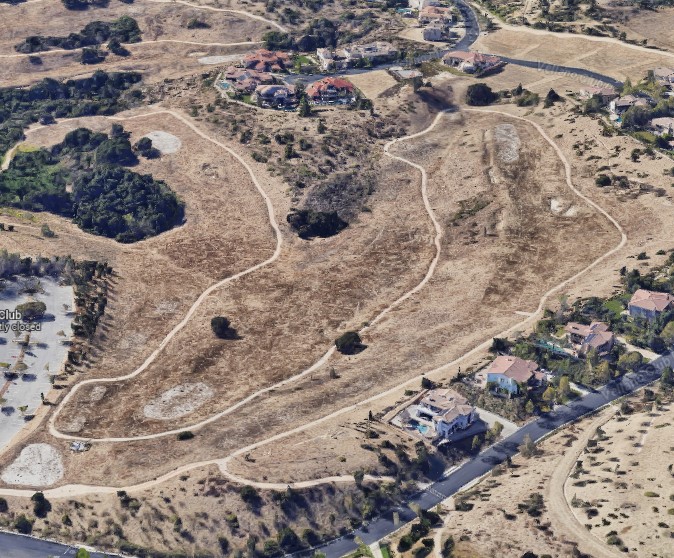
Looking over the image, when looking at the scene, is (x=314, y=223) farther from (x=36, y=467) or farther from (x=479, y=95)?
(x=36, y=467)

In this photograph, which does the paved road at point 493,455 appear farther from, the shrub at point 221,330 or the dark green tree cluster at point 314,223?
the dark green tree cluster at point 314,223

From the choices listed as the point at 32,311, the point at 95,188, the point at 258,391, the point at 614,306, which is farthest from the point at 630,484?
the point at 95,188

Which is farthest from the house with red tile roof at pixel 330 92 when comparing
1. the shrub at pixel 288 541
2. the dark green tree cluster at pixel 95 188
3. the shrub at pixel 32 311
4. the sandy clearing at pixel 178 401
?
the shrub at pixel 288 541

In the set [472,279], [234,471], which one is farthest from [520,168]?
[234,471]

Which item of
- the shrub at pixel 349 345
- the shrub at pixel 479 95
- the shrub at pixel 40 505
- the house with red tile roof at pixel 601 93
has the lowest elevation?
the shrub at pixel 349 345

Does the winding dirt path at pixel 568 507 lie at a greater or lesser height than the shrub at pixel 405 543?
greater

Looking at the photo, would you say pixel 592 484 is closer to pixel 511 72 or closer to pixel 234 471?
pixel 234 471
